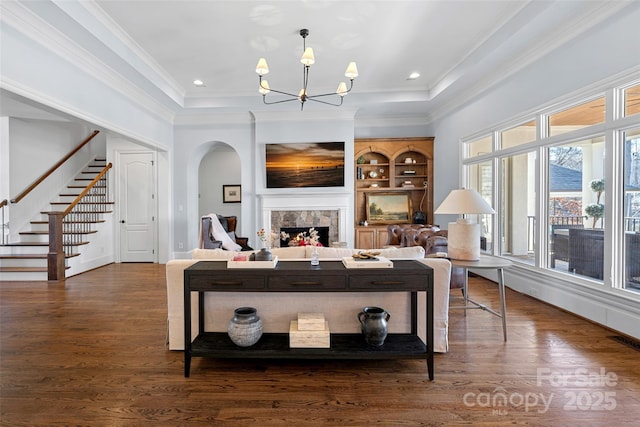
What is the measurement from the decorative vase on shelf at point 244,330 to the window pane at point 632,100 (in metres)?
3.84

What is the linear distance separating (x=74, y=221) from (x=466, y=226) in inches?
279

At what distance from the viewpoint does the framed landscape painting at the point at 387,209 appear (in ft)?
22.4

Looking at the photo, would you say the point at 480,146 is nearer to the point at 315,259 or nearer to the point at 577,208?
the point at 577,208

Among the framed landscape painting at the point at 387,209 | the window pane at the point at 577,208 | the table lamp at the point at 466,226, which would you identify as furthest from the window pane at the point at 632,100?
the framed landscape painting at the point at 387,209

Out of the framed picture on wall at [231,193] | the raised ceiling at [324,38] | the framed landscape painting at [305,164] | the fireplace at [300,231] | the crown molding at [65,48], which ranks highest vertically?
the raised ceiling at [324,38]

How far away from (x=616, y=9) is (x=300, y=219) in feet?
17.3

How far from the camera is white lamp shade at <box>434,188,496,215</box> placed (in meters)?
2.88

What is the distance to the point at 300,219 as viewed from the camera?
6.55 m

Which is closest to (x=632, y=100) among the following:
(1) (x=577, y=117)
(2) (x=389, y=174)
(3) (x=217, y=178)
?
(1) (x=577, y=117)

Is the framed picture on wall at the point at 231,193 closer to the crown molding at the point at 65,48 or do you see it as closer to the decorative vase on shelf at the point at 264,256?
the crown molding at the point at 65,48

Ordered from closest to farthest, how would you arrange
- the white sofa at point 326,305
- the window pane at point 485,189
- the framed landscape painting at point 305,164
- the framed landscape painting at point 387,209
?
the white sofa at point 326,305 → the window pane at point 485,189 → the framed landscape painting at point 305,164 → the framed landscape painting at point 387,209

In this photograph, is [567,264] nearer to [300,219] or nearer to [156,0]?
[300,219]

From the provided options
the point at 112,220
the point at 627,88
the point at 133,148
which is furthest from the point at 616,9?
the point at 112,220

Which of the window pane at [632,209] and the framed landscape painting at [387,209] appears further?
the framed landscape painting at [387,209]
